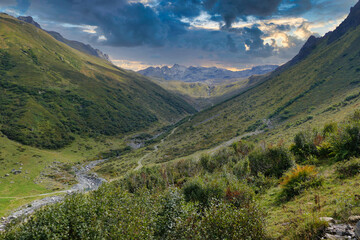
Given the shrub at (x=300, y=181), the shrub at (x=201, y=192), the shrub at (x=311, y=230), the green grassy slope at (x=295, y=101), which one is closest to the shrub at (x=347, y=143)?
the shrub at (x=300, y=181)

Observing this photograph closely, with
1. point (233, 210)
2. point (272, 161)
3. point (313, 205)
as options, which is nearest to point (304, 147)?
point (272, 161)

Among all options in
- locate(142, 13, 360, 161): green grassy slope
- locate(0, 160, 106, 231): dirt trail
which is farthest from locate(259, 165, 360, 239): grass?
locate(142, 13, 360, 161): green grassy slope

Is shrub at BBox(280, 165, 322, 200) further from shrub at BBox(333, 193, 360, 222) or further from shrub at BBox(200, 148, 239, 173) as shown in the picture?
shrub at BBox(200, 148, 239, 173)

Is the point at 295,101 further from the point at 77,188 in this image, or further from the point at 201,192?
the point at 77,188

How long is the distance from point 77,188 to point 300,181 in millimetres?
102865

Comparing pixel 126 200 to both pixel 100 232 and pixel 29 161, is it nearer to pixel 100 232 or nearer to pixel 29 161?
pixel 100 232

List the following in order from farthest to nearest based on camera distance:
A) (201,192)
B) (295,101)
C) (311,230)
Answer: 1. (295,101)
2. (201,192)
3. (311,230)

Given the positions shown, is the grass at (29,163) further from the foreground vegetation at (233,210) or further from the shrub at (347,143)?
the shrub at (347,143)

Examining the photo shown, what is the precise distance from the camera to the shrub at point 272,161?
1086 inches

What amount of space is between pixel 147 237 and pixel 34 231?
8914mm

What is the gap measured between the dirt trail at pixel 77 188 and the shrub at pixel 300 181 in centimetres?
4619

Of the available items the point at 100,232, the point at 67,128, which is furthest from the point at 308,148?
the point at 67,128

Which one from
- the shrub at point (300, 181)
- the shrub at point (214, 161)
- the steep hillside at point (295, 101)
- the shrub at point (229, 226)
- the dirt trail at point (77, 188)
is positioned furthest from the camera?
the steep hillside at point (295, 101)

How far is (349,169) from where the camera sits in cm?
1791
